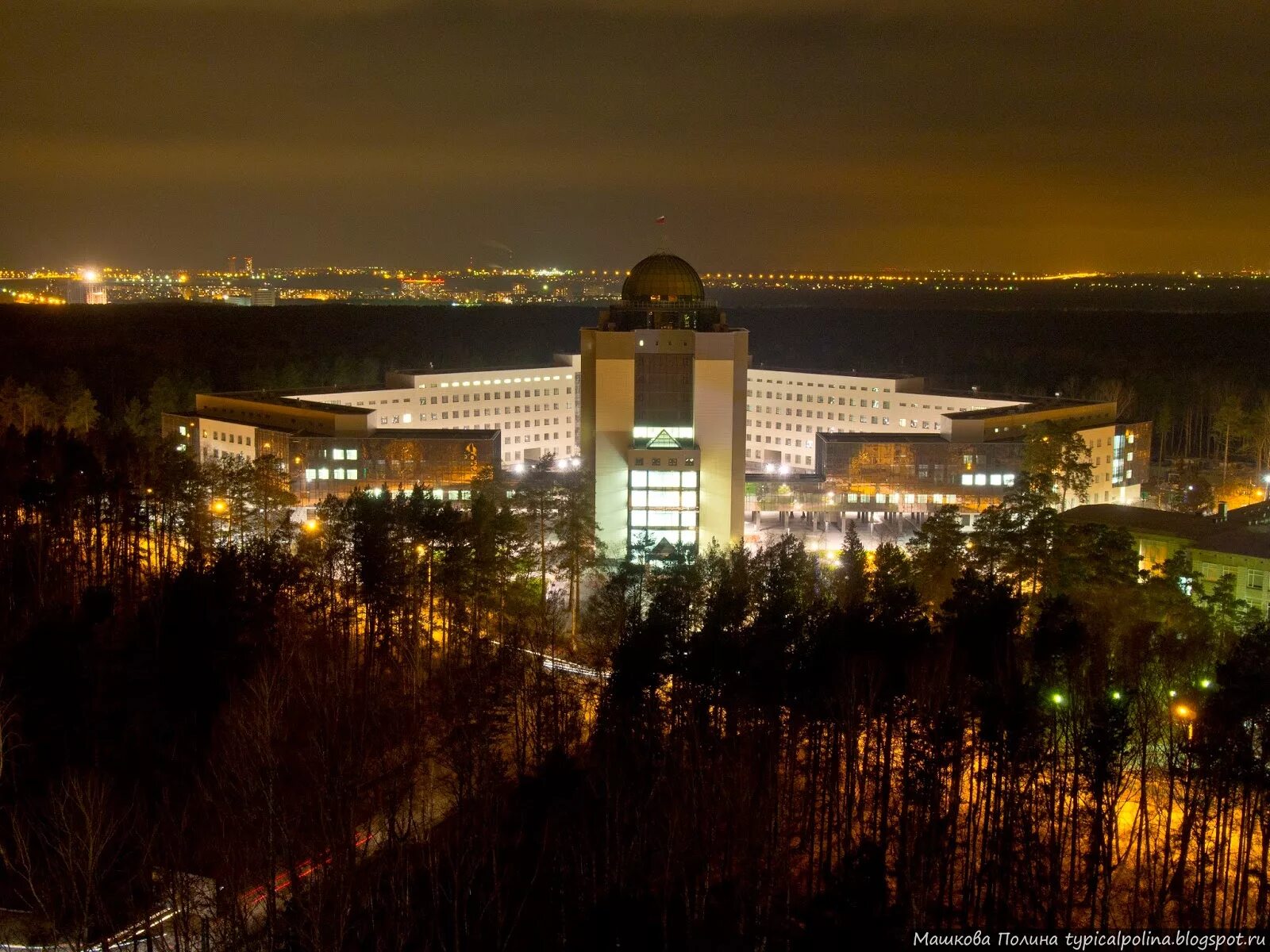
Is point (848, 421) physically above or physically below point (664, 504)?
above

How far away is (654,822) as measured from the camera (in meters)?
16.5

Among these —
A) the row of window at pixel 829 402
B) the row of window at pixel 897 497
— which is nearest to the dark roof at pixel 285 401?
the row of window at pixel 897 497

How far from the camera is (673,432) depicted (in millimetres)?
38062

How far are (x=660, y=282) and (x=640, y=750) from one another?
22918 millimetres

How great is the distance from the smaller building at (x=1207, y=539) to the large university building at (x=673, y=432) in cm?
1118

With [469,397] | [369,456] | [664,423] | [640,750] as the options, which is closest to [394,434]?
[369,456]

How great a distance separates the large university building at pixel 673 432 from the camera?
37500mm

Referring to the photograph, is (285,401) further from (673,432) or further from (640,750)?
(640,750)

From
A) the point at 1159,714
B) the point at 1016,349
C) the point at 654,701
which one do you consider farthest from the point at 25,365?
the point at 1016,349

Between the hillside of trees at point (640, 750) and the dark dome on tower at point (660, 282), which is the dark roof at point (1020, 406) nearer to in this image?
the dark dome on tower at point (660, 282)

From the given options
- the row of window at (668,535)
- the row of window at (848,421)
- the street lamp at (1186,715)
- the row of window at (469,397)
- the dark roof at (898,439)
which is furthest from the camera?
the row of window at (848,421)

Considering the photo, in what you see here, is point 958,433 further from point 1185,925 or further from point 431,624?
point 1185,925

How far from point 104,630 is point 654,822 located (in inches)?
453

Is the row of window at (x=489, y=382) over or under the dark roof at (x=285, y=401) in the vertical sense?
over
